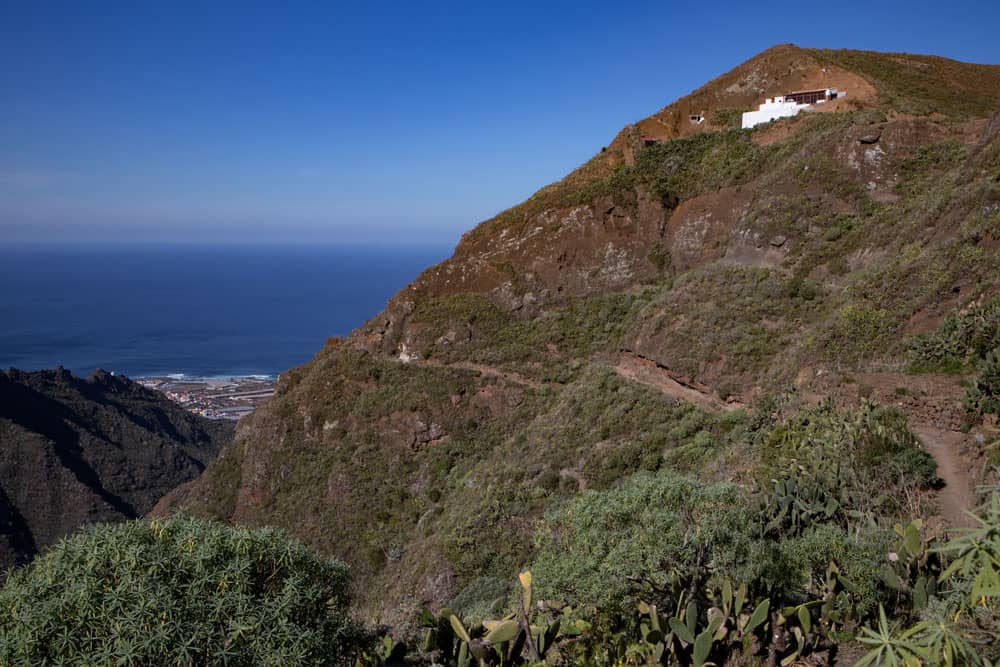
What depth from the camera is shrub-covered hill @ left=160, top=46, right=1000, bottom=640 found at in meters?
11.8

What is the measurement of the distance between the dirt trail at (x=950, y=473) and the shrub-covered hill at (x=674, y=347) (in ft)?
0.11

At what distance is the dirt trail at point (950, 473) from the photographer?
7949 mm

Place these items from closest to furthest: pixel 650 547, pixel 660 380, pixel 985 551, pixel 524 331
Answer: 1. pixel 985 551
2. pixel 650 547
3. pixel 660 380
4. pixel 524 331

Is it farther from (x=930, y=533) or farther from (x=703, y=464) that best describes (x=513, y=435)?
(x=930, y=533)

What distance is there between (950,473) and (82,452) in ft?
169

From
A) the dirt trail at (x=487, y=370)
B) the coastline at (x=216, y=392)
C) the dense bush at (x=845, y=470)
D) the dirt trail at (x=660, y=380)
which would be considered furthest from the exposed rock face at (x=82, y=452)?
the dense bush at (x=845, y=470)

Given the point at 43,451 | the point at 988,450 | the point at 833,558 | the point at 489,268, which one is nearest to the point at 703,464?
the point at 988,450

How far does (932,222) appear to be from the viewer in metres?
16.9

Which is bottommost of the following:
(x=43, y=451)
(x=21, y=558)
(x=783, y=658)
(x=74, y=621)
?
(x=21, y=558)

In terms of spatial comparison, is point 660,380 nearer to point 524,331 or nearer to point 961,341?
point 524,331

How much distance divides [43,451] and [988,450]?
48.3 m

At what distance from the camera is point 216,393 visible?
80.6m

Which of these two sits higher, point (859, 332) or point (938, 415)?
point (859, 332)

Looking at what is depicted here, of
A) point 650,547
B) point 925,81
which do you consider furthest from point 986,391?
point 925,81
